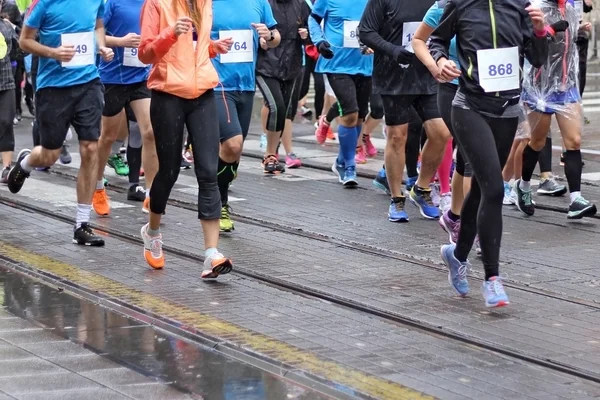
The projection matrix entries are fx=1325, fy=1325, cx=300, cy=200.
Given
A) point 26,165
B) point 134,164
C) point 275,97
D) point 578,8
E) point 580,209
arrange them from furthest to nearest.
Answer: point 275,97
point 134,164
point 578,8
point 26,165
point 580,209

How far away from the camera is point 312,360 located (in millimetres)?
6203

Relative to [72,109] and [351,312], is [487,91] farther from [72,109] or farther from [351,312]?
[72,109]

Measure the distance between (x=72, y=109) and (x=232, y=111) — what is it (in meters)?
1.17

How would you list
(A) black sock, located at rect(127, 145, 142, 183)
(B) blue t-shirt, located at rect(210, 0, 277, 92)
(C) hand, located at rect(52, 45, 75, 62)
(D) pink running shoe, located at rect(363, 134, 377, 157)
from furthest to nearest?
(D) pink running shoe, located at rect(363, 134, 377, 157) → (A) black sock, located at rect(127, 145, 142, 183) → (B) blue t-shirt, located at rect(210, 0, 277, 92) → (C) hand, located at rect(52, 45, 75, 62)

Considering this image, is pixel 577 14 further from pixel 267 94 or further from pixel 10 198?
pixel 10 198

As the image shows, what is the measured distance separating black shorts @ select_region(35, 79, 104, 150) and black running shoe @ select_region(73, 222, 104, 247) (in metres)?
0.64

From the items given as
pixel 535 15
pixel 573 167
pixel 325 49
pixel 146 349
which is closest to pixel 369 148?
pixel 325 49

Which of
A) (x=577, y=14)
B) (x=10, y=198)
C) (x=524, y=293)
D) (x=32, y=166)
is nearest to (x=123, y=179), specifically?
(x=10, y=198)

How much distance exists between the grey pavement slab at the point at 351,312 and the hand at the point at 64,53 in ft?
4.41

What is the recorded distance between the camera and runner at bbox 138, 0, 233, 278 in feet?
26.6

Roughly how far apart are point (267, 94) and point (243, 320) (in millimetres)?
6022

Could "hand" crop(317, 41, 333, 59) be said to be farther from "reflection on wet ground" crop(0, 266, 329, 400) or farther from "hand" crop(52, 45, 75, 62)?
"reflection on wet ground" crop(0, 266, 329, 400)

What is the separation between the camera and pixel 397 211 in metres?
10.7

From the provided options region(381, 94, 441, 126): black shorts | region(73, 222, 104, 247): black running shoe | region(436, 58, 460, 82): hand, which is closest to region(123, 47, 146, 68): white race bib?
region(73, 222, 104, 247): black running shoe
